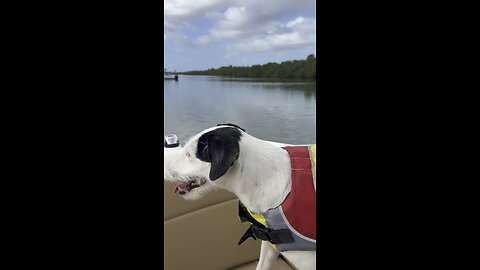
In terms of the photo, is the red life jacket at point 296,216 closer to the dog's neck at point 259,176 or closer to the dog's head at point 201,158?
the dog's neck at point 259,176

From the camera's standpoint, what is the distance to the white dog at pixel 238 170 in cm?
115

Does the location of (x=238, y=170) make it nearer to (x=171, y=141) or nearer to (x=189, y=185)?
(x=189, y=185)

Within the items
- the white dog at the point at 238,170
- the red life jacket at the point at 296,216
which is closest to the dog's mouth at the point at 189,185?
the white dog at the point at 238,170

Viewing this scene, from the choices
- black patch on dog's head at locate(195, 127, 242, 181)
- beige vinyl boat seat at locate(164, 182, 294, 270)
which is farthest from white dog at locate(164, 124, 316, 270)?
beige vinyl boat seat at locate(164, 182, 294, 270)

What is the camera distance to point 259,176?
1.18 m

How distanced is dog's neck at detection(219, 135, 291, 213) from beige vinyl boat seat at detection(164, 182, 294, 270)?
0.23 metres

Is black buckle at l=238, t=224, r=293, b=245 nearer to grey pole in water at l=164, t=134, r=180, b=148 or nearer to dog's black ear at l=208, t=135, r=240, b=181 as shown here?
dog's black ear at l=208, t=135, r=240, b=181

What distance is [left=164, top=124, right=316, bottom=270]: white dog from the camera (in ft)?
3.76

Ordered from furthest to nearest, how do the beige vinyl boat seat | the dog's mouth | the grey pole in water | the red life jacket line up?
the grey pole in water < the beige vinyl boat seat < the dog's mouth < the red life jacket
